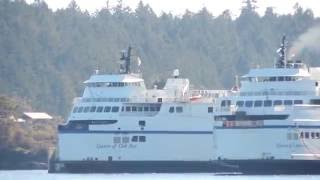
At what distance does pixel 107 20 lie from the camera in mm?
179125

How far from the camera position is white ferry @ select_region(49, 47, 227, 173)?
109500mm

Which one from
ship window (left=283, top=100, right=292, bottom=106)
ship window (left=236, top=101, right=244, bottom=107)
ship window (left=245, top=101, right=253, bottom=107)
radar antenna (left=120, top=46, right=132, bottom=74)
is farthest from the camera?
radar antenna (left=120, top=46, right=132, bottom=74)

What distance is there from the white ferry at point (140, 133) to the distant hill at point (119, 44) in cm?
3850

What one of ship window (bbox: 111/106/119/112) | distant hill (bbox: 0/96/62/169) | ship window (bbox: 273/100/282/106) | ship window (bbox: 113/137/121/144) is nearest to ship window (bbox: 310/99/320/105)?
ship window (bbox: 273/100/282/106)

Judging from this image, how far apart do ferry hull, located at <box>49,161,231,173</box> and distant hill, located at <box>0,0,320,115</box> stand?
39.6 m

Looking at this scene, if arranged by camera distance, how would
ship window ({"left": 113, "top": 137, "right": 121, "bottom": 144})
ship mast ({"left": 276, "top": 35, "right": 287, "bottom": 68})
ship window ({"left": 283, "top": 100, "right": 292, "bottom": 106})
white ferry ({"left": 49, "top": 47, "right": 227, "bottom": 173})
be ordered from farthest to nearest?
1. ship window ({"left": 113, "top": 137, "right": 121, "bottom": 144})
2. white ferry ({"left": 49, "top": 47, "right": 227, "bottom": 173})
3. ship mast ({"left": 276, "top": 35, "right": 287, "bottom": 68})
4. ship window ({"left": 283, "top": 100, "right": 292, "bottom": 106})

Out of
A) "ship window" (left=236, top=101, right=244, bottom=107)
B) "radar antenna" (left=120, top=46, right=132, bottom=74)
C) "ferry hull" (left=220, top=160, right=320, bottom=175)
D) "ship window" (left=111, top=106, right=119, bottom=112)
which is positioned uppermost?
"radar antenna" (left=120, top=46, right=132, bottom=74)

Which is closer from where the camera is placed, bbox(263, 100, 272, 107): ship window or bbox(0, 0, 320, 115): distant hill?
bbox(263, 100, 272, 107): ship window

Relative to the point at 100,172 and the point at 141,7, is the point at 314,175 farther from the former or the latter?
the point at 141,7

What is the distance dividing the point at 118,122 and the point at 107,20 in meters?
69.1

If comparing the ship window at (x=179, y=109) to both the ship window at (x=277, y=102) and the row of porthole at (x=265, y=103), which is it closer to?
the row of porthole at (x=265, y=103)

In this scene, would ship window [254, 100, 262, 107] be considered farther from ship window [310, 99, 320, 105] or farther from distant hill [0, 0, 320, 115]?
distant hill [0, 0, 320, 115]

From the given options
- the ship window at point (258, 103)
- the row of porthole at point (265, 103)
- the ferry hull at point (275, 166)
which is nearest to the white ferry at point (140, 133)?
the row of porthole at point (265, 103)

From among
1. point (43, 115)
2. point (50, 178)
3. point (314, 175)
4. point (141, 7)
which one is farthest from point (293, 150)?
Answer: point (141, 7)
